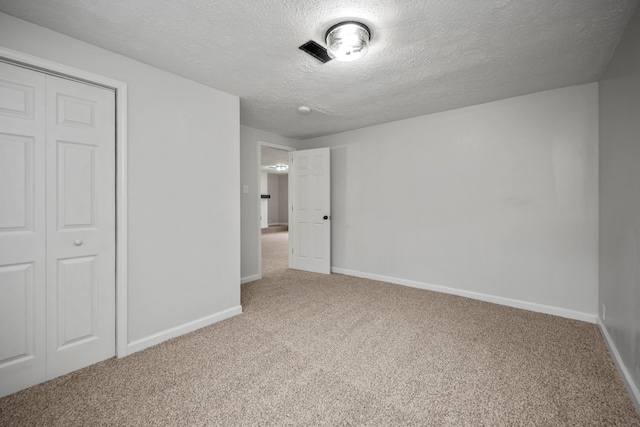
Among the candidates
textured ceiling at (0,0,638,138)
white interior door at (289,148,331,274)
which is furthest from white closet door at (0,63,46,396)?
white interior door at (289,148,331,274)

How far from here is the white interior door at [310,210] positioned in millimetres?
4668

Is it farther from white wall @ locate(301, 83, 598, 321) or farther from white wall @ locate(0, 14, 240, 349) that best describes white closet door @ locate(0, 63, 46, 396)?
white wall @ locate(301, 83, 598, 321)

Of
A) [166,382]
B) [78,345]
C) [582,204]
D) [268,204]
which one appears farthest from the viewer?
[268,204]

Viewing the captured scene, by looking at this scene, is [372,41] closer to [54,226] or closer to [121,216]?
[121,216]

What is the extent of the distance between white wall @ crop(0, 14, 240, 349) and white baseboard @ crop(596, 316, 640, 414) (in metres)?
3.06

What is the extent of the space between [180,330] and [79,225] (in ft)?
3.91

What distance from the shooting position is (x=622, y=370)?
1.87m

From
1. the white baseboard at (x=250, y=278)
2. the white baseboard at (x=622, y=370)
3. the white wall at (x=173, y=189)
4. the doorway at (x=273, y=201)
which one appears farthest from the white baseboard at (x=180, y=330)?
the doorway at (x=273, y=201)

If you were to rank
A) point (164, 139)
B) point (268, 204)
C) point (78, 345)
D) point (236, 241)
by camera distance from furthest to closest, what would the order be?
point (268, 204) < point (236, 241) < point (164, 139) < point (78, 345)

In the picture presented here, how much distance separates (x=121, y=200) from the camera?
2176mm

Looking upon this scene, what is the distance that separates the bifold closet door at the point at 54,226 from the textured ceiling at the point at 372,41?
1.64 ft

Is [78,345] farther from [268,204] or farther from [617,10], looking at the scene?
[268,204]

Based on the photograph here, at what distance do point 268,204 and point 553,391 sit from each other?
11.3 m

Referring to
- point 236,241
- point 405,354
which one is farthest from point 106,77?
point 405,354
